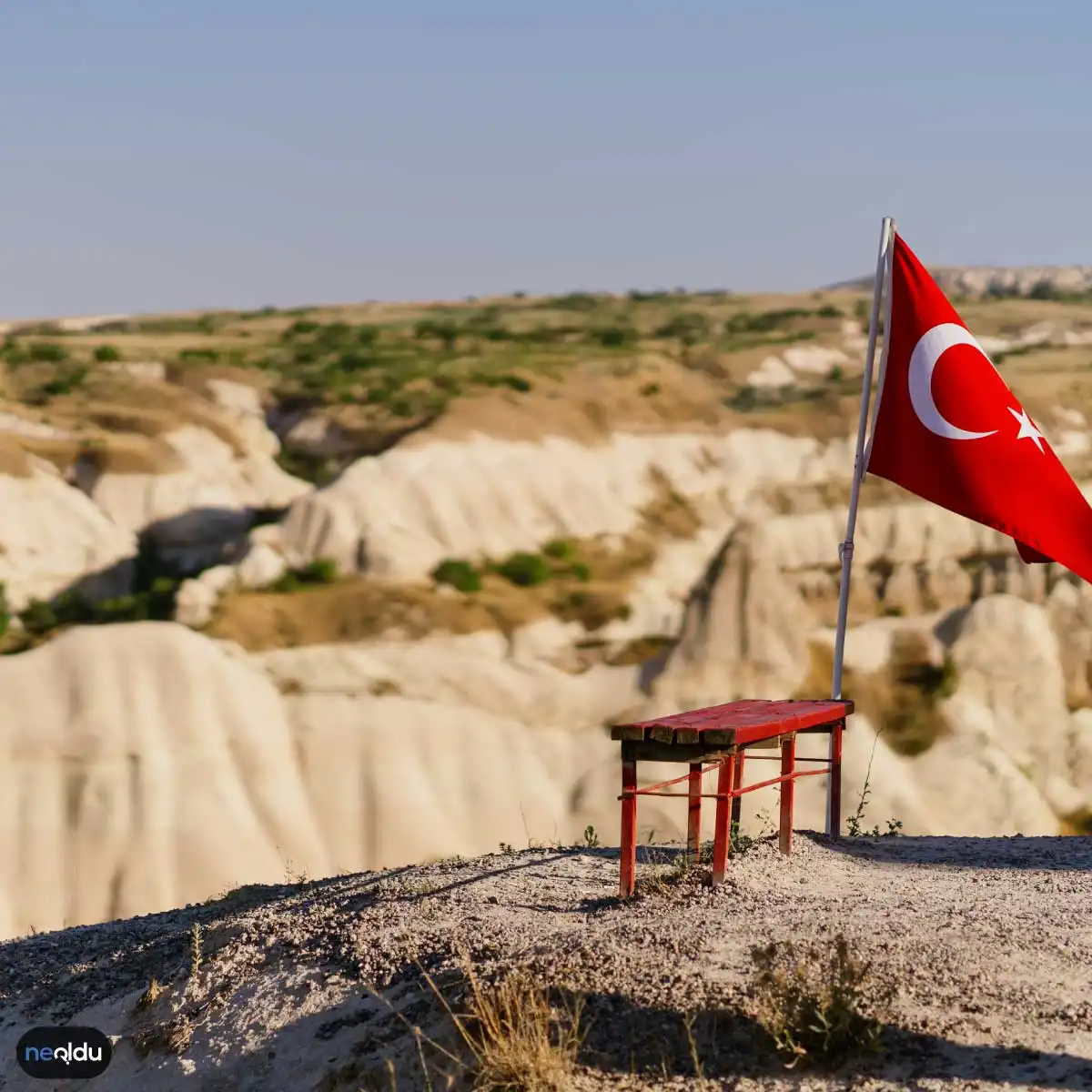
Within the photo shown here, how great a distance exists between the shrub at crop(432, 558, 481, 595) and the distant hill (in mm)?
65197

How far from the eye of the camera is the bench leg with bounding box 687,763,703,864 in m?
8.00

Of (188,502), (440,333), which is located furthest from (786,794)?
(440,333)

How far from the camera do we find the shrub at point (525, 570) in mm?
32375

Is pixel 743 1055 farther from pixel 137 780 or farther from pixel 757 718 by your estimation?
pixel 137 780

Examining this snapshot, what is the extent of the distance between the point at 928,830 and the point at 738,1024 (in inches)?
760

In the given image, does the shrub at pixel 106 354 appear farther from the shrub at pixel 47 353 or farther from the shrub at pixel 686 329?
the shrub at pixel 686 329

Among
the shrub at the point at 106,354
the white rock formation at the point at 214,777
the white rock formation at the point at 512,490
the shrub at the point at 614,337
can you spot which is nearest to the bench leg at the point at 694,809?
the white rock formation at the point at 214,777

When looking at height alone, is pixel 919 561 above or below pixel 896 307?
below

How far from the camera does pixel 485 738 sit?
2577 cm

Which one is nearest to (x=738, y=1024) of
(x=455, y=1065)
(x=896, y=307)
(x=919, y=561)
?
(x=455, y=1065)

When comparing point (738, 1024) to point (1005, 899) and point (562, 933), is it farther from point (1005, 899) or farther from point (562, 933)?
point (1005, 899)

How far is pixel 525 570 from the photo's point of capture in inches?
1297

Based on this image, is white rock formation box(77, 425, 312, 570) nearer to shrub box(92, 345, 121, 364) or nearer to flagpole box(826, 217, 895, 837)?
shrub box(92, 345, 121, 364)

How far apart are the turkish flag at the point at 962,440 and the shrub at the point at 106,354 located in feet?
133
